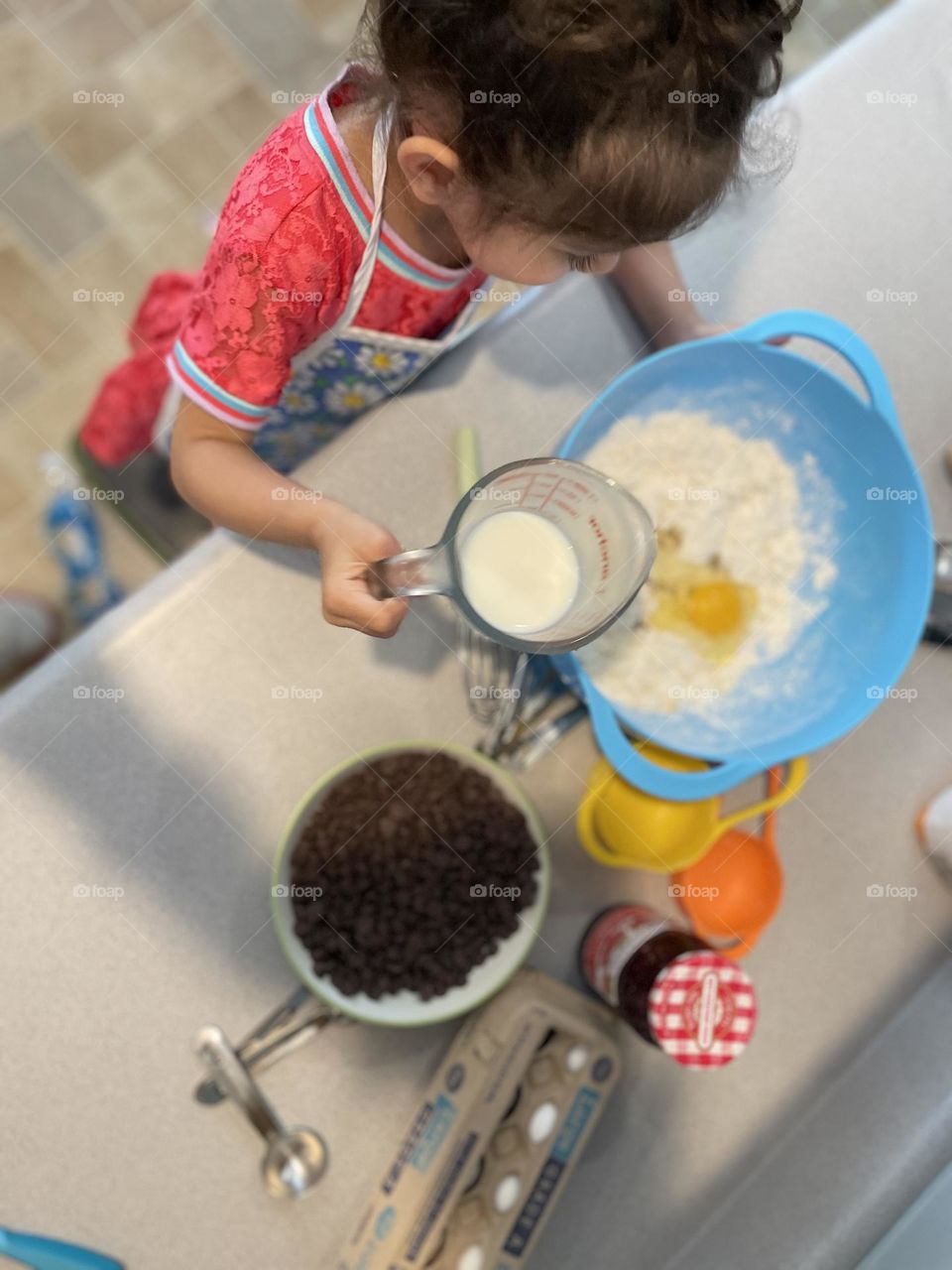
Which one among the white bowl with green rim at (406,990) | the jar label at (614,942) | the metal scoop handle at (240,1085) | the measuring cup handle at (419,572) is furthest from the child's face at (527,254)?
the metal scoop handle at (240,1085)

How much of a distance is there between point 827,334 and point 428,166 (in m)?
0.37

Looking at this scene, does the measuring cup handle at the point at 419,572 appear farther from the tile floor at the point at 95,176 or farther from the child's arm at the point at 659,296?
the tile floor at the point at 95,176

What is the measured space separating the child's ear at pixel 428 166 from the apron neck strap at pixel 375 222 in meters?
0.03

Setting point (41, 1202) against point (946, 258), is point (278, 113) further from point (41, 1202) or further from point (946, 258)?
point (41, 1202)

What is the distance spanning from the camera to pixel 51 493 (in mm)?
1436

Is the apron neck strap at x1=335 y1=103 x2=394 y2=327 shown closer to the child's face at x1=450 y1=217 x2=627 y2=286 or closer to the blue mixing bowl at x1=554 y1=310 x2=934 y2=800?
the child's face at x1=450 y1=217 x2=627 y2=286

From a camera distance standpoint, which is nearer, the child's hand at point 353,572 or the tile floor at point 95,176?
the child's hand at point 353,572

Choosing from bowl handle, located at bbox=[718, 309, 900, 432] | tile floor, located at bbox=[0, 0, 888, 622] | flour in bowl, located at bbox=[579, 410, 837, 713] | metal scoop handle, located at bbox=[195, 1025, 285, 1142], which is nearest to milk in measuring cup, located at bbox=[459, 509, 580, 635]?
flour in bowl, located at bbox=[579, 410, 837, 713]

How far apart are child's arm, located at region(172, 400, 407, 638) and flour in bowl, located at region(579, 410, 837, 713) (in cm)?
24

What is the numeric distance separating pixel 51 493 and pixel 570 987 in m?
1.15

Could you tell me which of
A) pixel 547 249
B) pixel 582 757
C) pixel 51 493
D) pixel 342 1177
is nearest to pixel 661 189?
pixel 547 249

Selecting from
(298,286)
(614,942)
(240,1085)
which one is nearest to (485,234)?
(298,286)

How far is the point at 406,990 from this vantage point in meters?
0.73

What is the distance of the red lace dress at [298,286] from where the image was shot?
66cm
